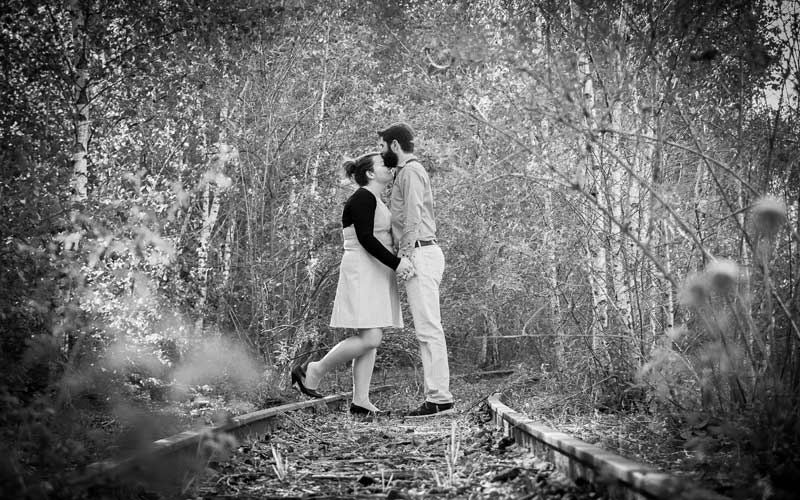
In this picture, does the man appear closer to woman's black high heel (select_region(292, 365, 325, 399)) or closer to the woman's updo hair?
the woman's updo hair

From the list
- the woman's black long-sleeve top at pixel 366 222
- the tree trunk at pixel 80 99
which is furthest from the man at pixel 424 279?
the tree trunk at pixel 80 99

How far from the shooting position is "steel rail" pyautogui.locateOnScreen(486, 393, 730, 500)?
2004 millimetres

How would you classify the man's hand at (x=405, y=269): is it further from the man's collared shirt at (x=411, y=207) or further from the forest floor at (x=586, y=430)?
the forest floor at (x=586, y=430)

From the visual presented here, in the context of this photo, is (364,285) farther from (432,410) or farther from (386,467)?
(386,467)

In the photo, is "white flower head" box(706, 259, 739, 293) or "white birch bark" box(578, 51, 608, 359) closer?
"white flower head" box(706, 259, 739, 293)

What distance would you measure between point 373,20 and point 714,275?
8.21m

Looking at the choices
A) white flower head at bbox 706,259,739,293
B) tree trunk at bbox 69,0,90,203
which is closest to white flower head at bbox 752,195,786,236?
white flower head at bbox 706,259,739,293

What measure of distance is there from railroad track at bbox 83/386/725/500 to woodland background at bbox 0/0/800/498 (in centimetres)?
54

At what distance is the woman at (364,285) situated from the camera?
642cm

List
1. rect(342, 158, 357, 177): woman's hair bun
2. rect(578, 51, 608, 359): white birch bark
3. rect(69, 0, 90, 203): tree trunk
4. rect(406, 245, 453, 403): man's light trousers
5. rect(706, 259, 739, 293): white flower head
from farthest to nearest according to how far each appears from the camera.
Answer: rect(69, 0, 90, 203): tree trunk, rect(342, 158, 357, 177): woman's hair bun, rect(406, 245, 453, 403): man's light trousers, rect(578, 51, 608, 359): white birch bark, rect(706, 259, 739, 293): white flower head

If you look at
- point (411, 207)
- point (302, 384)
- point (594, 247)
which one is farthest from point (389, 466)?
point (594, 247)

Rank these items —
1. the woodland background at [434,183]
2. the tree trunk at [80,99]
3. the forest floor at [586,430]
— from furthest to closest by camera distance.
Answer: the tree trunk at [80,99] < the woodland background at [434,183] < the forest floor at [586,430]

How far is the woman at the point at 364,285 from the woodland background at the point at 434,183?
0.98 metres

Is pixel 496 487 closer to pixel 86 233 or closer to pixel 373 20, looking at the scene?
pixel 86 233
